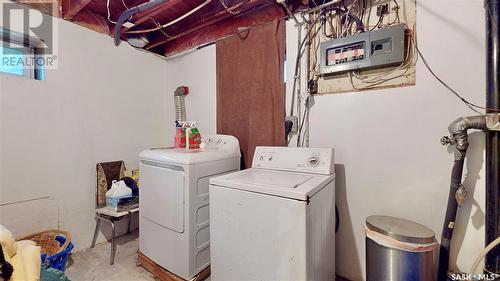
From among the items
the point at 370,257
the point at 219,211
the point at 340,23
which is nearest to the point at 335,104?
the point at 340,23

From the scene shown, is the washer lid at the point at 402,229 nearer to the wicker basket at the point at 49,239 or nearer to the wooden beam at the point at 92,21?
the wicker basket at the point at 49,239

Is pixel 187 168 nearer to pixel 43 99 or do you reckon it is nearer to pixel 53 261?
pixel 53 261

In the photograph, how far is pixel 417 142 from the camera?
1441mm

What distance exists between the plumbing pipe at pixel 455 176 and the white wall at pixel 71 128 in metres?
2.92

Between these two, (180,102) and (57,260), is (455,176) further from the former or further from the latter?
(57,260)

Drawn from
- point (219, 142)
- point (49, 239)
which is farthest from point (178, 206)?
point (49, 239)

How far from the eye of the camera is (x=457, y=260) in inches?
52.7

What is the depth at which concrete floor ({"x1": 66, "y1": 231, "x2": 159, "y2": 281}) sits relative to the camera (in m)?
1.80

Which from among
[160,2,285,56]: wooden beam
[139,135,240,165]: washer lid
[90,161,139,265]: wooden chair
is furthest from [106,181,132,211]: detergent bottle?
[160,2,285,56]: wooden beam

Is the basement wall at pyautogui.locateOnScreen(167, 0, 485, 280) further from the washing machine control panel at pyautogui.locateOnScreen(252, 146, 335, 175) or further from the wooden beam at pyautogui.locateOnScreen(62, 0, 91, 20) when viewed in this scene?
the wooden beam at pyautogui.locateOnScreen(62, 0, 91, 20)

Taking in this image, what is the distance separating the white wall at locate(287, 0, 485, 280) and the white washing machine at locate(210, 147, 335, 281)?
0.27m

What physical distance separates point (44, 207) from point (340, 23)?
3.02 meters

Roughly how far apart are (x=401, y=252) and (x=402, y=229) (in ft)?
0.45

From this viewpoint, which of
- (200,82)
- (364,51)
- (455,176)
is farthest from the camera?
(200,82)
